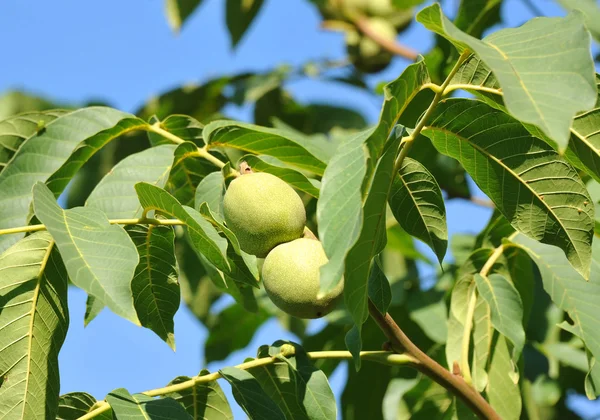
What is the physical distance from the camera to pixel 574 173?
3.65 feet

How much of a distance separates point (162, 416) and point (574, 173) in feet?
2.12

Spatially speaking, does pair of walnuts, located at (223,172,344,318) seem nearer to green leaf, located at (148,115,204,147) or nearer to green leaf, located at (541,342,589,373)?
green leaf, located at (148,115,204,147)

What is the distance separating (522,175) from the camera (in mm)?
1144

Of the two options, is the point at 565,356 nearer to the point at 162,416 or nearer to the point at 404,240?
the point at 404,240

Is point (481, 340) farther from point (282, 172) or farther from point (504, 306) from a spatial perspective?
point (282, 172)

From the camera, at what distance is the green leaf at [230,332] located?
8.43 ft

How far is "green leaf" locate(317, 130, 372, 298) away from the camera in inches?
32.8

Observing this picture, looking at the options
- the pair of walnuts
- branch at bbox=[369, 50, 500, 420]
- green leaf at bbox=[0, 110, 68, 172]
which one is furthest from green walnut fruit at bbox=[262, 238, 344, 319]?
green leaf at bbox=[0, 110, 68, 172]

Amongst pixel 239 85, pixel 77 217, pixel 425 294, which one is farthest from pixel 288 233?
pixel 239 85

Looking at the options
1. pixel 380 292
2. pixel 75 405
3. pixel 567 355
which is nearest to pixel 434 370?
pixel 380 292

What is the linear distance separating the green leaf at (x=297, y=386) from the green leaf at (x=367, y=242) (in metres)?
0.25

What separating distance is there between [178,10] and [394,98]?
6.91 ft

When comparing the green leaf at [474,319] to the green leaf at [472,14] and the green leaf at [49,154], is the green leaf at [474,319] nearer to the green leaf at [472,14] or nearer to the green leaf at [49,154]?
the green leaf at [49,154]

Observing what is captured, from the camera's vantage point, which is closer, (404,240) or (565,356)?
(565,356)
